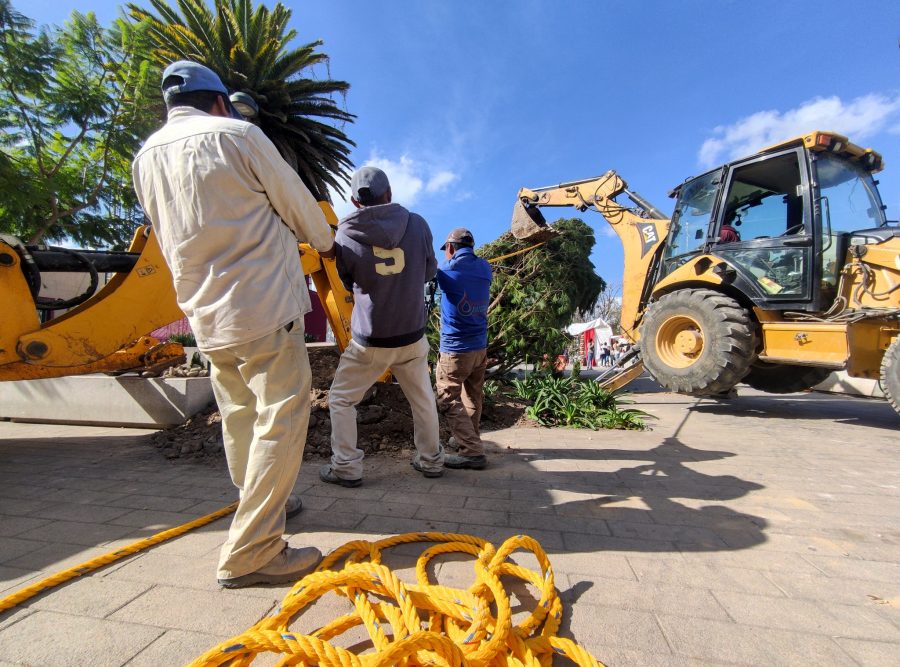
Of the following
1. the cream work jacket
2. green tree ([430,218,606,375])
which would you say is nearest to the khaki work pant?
the cream work jacket

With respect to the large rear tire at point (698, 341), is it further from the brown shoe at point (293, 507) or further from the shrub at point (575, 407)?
the brown shoe at point (293, 507)

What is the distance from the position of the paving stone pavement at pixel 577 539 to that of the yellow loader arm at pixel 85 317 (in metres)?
0.76

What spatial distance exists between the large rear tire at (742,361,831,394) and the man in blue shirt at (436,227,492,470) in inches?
185

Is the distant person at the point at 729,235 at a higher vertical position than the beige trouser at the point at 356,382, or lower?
higher

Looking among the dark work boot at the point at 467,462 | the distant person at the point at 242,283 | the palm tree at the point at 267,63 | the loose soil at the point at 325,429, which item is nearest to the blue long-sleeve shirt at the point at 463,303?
the dark work boot at the point at 467,462

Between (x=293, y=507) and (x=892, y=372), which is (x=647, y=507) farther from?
(x=892, y=372)

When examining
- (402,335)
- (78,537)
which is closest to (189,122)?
(402,335)

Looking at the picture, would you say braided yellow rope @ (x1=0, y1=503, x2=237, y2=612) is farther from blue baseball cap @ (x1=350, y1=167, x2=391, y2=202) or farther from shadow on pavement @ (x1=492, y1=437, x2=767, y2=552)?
blue baseball cap @ (x1=350, y1=167, x2=391, y2=202)

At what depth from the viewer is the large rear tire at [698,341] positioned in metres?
4.90

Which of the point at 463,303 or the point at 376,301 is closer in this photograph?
the point at 376,301

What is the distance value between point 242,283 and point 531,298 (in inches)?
212

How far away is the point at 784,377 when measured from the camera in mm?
6078

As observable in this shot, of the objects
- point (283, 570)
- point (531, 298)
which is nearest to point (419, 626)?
point (283, 570)

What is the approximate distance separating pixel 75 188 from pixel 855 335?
17.5m
